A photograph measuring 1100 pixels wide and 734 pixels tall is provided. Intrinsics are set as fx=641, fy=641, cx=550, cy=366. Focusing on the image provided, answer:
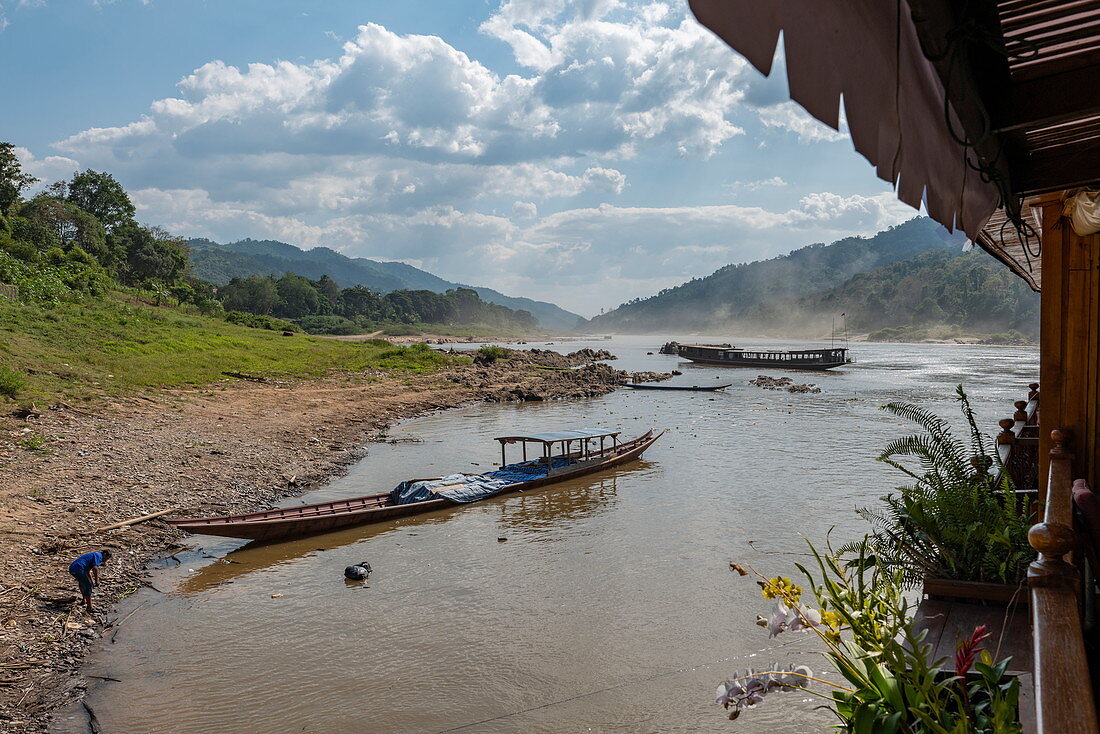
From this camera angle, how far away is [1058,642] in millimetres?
1576

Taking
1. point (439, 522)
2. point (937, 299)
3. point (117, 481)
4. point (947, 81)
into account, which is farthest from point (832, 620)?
point (937, 299)

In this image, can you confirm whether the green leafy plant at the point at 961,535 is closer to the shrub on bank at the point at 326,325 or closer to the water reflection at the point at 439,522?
the water reflection at the point at 439,522

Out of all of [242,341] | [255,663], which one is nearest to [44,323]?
[242,341]

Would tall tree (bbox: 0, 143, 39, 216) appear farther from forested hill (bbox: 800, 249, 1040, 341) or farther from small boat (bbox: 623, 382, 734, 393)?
forested hill (bbox: 800, 249, 1040, 341)

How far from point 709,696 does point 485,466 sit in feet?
41.5

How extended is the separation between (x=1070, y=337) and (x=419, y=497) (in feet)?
40.1

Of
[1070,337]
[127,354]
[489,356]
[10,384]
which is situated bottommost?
[10,384]

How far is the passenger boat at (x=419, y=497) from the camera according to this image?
11820mm

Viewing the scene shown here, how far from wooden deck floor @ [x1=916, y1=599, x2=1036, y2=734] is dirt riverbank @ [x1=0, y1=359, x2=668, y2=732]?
830cm

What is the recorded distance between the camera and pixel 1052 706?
1384 mm

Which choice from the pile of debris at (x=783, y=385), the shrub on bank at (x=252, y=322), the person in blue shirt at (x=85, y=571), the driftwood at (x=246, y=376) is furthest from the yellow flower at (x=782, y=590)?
the shrub on bank at (x=252, y=322)

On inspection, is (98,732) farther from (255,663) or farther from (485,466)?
(485,466)

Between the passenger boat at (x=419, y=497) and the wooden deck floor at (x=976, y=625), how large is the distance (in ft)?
35.3

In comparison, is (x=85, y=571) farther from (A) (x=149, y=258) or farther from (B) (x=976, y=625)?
(A) (x=149, y=258)
